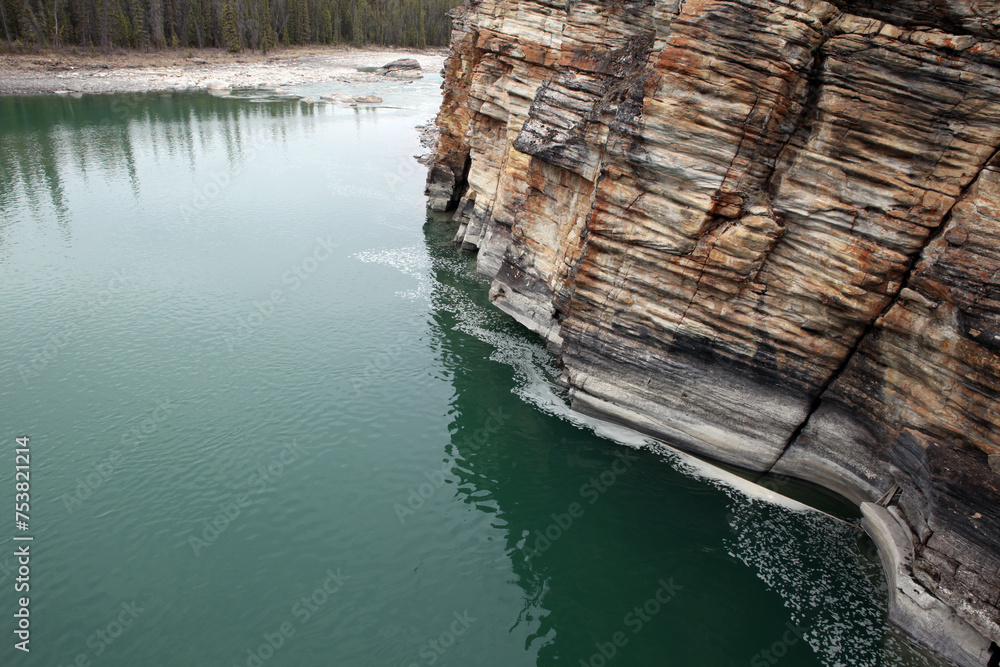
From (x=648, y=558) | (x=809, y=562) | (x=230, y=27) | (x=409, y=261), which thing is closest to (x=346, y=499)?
(x=648, y=558)

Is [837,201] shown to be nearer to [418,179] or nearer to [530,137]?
[530,137]

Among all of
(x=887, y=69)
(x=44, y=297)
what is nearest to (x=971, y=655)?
(x=887, y=69)

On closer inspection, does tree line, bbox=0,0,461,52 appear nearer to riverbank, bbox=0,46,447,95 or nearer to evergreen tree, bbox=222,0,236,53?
evergreen tree, bbox=222,0,236,53

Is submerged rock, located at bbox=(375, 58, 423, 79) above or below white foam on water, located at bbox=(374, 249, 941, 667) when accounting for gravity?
above

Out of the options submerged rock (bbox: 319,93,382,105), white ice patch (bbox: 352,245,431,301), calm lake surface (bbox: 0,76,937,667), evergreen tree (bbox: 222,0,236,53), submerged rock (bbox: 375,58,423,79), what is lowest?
calm lake surface (bbox: 0,76,937,667)

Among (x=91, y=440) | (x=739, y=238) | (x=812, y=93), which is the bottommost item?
(x=91, y=440)

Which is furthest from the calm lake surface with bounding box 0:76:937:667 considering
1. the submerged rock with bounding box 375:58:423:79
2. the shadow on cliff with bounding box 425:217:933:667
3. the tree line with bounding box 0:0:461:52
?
the submerged rock with bounding box 375:58:423:79
